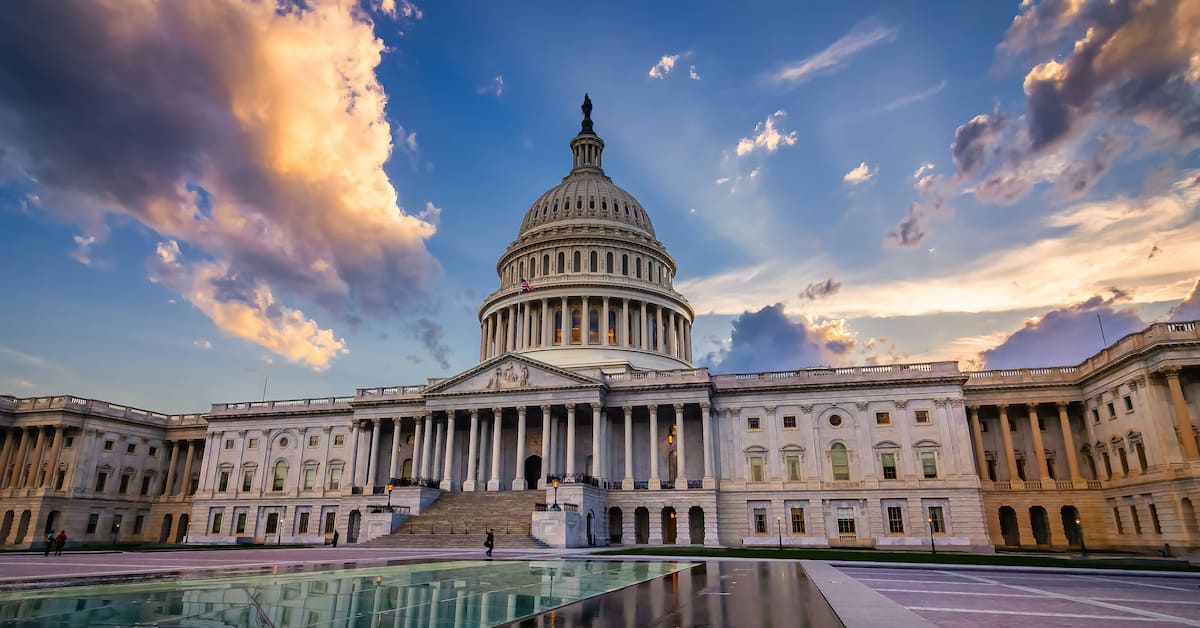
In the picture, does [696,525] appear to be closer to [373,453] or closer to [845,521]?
[845,521]

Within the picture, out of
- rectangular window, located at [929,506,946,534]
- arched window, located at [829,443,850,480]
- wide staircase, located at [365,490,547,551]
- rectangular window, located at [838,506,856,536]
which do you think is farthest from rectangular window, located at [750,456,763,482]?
wide staircase, located at [365,490,547,551]

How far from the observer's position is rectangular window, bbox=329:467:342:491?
236 ft

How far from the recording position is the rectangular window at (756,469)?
196 ft

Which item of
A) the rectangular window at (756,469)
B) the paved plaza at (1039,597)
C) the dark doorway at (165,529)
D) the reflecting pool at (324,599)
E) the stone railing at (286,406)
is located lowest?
the paved plaza at (1039,597)

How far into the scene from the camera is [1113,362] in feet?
171

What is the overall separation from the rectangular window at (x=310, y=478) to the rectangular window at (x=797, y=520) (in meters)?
49.1

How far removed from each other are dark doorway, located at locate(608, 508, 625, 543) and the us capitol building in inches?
7.5

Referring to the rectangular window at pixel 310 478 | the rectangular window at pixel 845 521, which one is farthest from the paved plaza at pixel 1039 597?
the rectangular window at pixel 310 478

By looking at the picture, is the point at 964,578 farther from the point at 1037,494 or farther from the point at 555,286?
the point at 555,286

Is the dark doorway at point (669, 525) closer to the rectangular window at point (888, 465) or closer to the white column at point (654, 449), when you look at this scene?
the white column at point (654, 449)

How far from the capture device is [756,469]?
60.2 meters

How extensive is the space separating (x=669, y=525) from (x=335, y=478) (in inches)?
1436

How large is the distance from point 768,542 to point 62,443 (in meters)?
72.6

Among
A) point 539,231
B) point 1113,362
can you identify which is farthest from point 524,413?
point 1113,362
